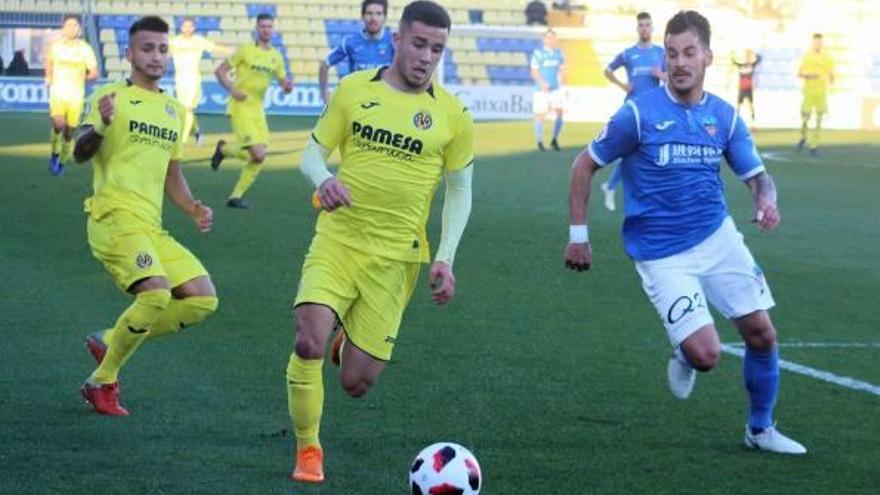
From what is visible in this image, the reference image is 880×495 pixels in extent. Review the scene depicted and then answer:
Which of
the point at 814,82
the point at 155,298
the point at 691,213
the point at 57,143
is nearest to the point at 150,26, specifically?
the point at 155,298

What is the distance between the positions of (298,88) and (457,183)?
129 ft

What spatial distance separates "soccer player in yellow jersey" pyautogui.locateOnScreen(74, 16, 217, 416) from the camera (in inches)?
345

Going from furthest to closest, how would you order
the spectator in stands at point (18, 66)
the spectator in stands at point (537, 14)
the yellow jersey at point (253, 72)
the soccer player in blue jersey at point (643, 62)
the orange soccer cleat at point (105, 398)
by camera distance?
1. the spectator in stands at point (537, 14)
2. the spectator in stands at point (18, 66)
3. the soccer player in blue jersey at point (643, 62)
4. the yellow jersey at point (253, 72)
5. the orange soccer cleat at point (105, 398)

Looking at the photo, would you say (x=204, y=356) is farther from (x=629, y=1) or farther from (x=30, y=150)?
(x=629, y=1)

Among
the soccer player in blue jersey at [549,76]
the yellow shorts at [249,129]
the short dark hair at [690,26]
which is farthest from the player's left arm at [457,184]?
the soccer player in blue jersey at [549,76]

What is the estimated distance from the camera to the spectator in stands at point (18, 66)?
45794 mm

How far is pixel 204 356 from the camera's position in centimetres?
1038

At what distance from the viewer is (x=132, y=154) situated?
9047 mm

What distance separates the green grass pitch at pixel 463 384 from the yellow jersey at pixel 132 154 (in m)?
1.00

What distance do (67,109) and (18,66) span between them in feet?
67.9

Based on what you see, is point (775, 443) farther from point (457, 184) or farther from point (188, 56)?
point (188, 56)

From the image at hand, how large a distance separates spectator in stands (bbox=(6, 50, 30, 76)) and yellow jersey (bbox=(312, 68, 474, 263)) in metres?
39.8

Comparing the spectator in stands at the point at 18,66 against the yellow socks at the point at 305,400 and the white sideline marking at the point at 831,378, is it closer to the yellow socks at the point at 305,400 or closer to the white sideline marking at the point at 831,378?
the white sideline marking at the point at 831,378

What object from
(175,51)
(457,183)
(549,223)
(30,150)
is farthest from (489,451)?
(175,51)
